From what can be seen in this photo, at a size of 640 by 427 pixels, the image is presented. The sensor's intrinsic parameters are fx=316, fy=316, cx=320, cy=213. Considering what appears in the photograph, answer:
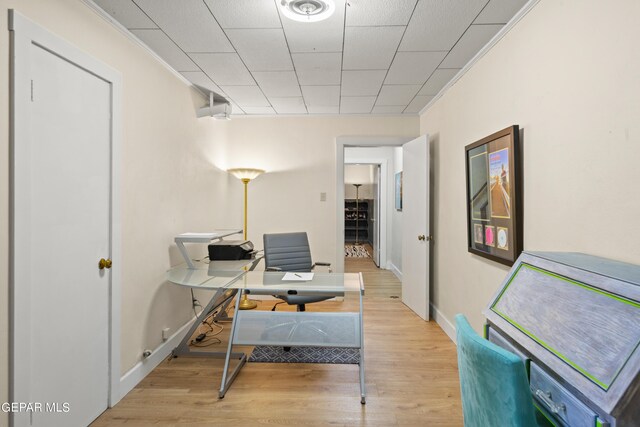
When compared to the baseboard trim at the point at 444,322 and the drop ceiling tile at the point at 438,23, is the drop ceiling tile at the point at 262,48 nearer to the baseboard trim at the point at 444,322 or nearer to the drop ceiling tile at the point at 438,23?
the drop ceiling tile at the point at 438,23

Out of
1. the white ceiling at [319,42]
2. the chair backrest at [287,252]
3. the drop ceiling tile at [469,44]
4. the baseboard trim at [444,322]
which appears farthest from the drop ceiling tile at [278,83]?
the baseboard trim at [444,322]

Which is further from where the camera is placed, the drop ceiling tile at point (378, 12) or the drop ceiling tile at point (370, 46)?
the drop ceiling tile at point (370, 46)

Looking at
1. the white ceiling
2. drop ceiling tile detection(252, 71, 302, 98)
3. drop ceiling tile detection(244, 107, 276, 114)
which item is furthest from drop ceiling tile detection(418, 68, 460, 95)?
drop ceiling tile detection(244, 107, 276, 114)

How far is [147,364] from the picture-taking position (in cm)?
244

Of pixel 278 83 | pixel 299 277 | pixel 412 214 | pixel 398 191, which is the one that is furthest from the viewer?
pixel 398 191

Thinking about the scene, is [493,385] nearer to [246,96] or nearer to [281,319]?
[281,319]

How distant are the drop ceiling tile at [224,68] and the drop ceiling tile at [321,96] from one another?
58 cm

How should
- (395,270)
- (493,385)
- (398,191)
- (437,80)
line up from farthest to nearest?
(395,270)
(398,191)
(437,80)
(493,385)

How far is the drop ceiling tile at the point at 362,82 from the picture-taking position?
281 centimetres

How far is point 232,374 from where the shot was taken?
236cm

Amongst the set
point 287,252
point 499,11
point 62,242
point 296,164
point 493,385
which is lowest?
point 493,385

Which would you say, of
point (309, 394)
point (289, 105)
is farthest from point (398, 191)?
point (309, 394)

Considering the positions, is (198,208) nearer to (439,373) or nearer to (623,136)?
(439,373)

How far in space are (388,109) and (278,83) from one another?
150 centimetres
